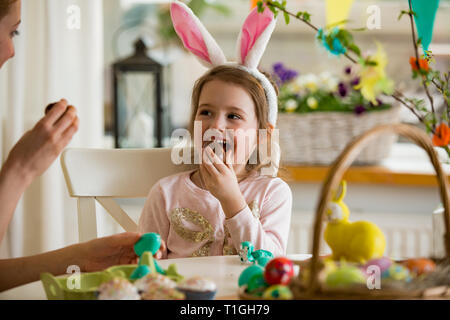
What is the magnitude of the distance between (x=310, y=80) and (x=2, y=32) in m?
1.33

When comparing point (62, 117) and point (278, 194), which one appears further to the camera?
point (278, 194)

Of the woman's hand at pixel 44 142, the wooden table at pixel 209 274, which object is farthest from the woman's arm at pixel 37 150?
the wooden table at pixel 209 274

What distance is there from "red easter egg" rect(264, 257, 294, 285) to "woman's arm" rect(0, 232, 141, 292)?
32 centimetres

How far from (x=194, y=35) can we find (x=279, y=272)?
0.80 metres

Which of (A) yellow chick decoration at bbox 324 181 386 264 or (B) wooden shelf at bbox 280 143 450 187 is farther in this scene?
(B) wooden shelf at bbox 280 143 450 187

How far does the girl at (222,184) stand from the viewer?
127 centimetres

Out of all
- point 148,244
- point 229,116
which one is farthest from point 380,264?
point 229,116

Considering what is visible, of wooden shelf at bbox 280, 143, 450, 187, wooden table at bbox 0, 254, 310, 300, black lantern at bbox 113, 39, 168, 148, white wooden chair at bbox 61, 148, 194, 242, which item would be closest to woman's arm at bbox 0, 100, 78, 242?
wooden table at bbox 0, 254, 310, 300

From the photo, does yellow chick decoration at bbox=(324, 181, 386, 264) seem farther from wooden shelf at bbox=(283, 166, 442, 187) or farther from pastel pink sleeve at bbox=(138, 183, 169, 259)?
wooden shelf at bbox=(283, 166, 442, 187)

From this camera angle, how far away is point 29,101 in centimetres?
206

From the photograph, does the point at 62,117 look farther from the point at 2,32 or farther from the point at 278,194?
the point at 278,194

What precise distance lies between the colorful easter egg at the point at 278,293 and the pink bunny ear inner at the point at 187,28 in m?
0.81

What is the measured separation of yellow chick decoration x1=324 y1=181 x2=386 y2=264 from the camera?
0.77m
